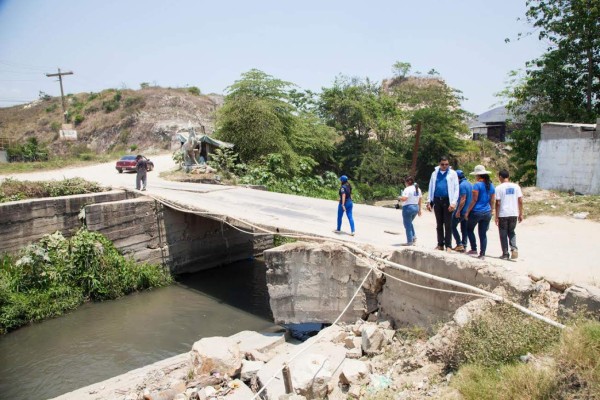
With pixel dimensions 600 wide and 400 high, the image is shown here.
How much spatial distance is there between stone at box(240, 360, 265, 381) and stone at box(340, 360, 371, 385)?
6.59 ft

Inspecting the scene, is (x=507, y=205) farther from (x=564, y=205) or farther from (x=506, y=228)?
(x=564, y=205)

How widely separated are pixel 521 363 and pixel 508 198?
3.63 meters

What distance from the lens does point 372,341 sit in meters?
7.24

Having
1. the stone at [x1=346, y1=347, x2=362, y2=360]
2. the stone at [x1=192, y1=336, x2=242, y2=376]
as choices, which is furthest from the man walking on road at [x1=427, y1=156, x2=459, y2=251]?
the stone at [x1=192, y1=336, x2=242, y2=376]

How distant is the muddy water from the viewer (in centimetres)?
959

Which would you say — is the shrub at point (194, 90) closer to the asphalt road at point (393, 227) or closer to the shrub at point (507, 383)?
the asphalt road at point (393, 227)

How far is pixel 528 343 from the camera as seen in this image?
4996 millimetres

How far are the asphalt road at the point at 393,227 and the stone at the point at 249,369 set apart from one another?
3227 millimetres

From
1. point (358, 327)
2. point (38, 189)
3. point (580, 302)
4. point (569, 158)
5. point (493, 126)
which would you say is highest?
point (493, 126)

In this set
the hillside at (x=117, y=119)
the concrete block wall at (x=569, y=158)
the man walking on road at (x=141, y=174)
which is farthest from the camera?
the hillside at (x=117, y=119)

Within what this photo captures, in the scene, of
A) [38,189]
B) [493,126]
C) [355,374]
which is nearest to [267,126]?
[38,189]

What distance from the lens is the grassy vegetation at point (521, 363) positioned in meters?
4.01

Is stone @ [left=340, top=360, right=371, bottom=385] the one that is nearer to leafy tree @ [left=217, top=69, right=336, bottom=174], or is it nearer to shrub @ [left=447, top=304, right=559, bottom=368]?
shrub @ [left=447, top=304, right=559, bottom=368]

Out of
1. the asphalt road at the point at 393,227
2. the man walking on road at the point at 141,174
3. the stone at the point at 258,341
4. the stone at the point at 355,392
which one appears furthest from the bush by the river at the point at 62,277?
the stone at the point at 355,392
